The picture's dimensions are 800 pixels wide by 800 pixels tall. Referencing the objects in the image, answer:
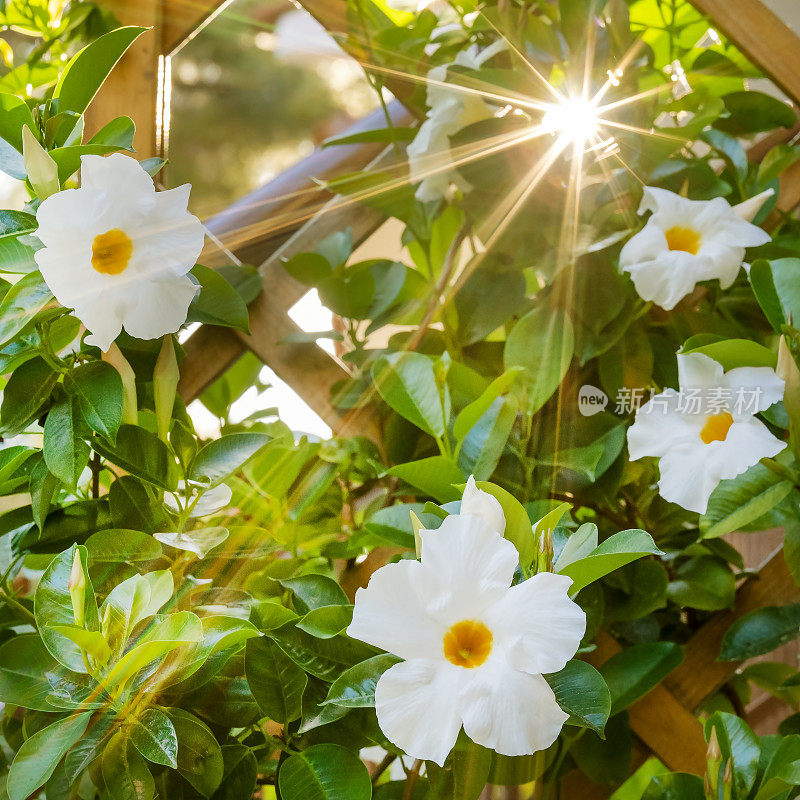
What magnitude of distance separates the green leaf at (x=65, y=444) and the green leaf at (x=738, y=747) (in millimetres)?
471

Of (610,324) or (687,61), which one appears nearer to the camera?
(610,324)

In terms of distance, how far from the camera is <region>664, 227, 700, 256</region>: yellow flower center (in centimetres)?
69

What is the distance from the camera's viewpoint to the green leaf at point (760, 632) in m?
0.70

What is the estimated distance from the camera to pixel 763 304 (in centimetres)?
65

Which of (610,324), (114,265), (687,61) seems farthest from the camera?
(687,61)

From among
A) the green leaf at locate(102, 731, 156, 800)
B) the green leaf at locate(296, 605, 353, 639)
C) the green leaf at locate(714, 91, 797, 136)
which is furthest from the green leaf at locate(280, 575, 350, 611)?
the green leaf at locate(714, 91, 797, 136)

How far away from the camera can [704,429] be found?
0.63m

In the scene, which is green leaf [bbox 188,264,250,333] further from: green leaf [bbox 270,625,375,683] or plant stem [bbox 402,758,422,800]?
plant stem [bbox 402,758,422,800]

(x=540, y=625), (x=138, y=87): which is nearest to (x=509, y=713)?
(x=540, y=625)

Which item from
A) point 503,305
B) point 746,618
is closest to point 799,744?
point 746,618

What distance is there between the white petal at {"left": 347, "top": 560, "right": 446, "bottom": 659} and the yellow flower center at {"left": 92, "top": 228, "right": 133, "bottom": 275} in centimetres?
26

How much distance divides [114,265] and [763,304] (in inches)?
19.6

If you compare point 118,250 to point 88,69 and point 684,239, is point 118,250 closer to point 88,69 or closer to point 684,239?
point 88,69

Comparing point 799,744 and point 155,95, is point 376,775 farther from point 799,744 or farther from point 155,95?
point 155,95
